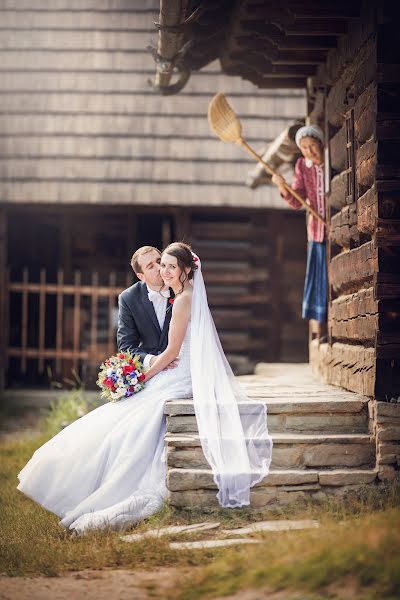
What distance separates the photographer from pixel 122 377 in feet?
20.9

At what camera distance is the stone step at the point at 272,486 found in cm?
583

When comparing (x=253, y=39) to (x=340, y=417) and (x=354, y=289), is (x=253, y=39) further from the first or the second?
(x=340, y=417)

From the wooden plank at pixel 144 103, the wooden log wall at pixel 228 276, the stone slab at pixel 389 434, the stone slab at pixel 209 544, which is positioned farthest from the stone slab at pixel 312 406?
the wooden plank at pixel 144 103

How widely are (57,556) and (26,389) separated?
757 centimetres

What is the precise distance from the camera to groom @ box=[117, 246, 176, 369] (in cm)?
671

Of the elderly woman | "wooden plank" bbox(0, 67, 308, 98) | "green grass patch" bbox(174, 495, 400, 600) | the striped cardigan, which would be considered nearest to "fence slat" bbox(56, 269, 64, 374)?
"wooden plank" bbox(0, 67, 308, 98)

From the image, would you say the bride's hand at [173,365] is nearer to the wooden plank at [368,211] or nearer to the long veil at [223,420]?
the long veil at [223,420]

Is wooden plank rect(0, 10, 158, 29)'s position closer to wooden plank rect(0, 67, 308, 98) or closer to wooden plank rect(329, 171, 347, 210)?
wooden plank rect(0, 67, 308, 98)

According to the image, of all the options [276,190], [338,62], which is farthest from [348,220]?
[276,190]

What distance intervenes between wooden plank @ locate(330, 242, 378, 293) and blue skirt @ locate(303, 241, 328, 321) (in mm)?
370

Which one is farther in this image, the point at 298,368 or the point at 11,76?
the point at 11,76

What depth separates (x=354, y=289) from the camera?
6934 millimetres

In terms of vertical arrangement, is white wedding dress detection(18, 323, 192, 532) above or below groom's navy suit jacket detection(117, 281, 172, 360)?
below

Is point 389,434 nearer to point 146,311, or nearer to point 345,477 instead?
point 345,477
